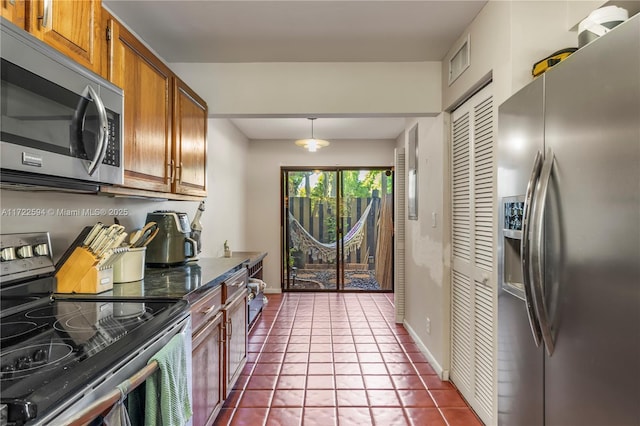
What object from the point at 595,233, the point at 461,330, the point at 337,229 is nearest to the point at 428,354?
the point at 461,330

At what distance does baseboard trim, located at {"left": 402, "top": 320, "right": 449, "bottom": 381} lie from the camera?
2713mm

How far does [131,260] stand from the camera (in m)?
1.87

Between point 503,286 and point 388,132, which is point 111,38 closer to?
point 503,286

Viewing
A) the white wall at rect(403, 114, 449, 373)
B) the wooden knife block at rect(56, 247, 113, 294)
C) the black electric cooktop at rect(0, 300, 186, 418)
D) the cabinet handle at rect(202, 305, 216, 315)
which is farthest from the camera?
the white wall at rect(403, 114, 449, 373)

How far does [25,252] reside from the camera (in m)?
1.42

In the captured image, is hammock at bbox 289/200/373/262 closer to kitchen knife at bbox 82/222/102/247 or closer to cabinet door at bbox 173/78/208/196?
cabinet door at bbox 173/78/208/196

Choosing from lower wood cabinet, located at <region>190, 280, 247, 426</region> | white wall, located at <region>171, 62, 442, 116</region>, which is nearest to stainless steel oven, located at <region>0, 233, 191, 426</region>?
lower wood cabinet, located at <region>190, 280, 247, 426</region>

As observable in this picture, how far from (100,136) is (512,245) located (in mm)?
1664

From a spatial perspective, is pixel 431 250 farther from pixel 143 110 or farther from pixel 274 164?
pixel 274 164

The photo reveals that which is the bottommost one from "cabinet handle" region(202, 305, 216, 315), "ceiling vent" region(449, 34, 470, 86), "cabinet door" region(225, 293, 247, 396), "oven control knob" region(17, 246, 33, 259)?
"cabinet door" region(225, 293, 247, 396)

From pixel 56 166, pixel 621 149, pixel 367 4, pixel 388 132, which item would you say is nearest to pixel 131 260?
pixel 56 166

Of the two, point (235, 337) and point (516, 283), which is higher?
point (516, 283)

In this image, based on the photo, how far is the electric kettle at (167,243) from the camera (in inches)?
90.8

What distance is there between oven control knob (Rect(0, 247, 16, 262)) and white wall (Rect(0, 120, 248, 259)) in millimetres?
74
